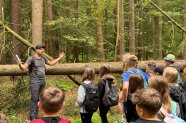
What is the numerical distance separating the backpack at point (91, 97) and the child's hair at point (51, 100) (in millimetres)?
3572

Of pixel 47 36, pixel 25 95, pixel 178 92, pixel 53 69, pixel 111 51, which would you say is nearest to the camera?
pixel 178 92

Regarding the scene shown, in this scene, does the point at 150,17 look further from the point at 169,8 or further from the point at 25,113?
the point at 25,113

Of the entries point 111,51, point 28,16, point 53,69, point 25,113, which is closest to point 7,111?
point 25,113

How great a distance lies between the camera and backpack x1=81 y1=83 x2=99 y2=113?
7348 millimetres

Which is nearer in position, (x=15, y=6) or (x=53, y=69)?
(x=53, y=69)

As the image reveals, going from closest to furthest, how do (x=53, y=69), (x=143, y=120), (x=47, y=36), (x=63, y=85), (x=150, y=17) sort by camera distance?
(x=143, y=120), (x=53, y=69), (x=63, y=85), (x=47, y=36), (x=150, y=17)

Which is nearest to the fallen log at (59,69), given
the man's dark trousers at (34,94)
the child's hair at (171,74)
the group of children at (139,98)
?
the man's dark trousers at (34,94)

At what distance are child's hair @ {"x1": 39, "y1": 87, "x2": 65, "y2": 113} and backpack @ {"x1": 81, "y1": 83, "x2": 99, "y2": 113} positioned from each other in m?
3.57

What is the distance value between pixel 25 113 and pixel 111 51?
1893 cm

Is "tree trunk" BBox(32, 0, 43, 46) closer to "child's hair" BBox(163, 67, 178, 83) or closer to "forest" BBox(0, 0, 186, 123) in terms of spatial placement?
"forest" BBox(0, 0, 186, 123)

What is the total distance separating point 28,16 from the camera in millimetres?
22328

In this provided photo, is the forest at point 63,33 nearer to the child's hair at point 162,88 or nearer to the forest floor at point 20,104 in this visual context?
the forest floor at point 20,104

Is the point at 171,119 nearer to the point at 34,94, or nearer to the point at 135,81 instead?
the point at 135,81

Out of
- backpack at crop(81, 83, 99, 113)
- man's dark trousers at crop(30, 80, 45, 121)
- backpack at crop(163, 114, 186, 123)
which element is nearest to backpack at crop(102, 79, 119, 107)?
backpack at crop(81, 83, 99, 113)
